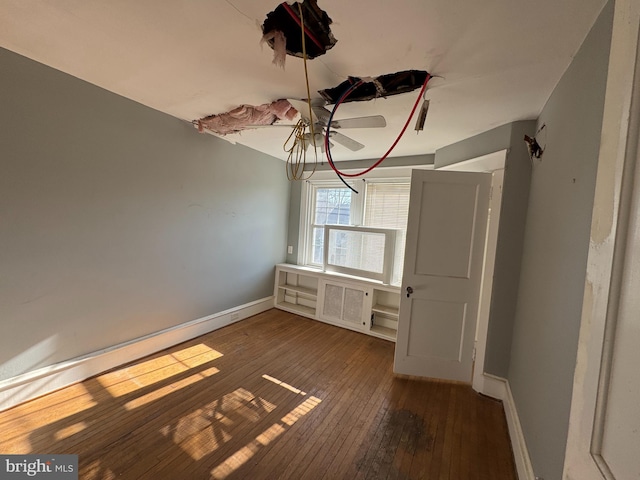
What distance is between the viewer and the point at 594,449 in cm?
51

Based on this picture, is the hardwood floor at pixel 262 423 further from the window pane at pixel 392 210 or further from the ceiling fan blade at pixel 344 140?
the ceiling fan blade at pixel 344 140

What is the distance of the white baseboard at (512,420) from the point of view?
1447 millimetres

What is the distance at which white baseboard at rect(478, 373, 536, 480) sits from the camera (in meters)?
1.45

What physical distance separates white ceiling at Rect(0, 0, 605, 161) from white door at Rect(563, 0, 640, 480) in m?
0.78

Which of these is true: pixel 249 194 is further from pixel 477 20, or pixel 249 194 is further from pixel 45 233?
pixel 477 20

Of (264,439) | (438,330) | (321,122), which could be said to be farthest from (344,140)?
(264,439)

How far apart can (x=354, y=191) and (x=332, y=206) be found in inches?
74.1

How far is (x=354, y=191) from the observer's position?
7.13 feet

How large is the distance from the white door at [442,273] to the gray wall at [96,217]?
2.25 meters

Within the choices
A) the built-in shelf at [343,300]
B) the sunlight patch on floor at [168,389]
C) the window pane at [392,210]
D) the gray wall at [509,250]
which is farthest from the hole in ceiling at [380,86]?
the sunlight patch on floor at [168,389]

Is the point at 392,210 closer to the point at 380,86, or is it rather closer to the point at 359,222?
the point at 359,222

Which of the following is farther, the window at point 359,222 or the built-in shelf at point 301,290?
the built-in shelf at point 301,290

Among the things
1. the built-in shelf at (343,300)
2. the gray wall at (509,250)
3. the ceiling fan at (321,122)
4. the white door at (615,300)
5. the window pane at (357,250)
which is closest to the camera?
the white door at (615,300)

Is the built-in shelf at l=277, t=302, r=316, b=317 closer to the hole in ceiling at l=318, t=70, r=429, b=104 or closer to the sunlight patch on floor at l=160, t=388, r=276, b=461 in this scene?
the sunlight patch on floor at l=160, t=388, r=276, b=461
